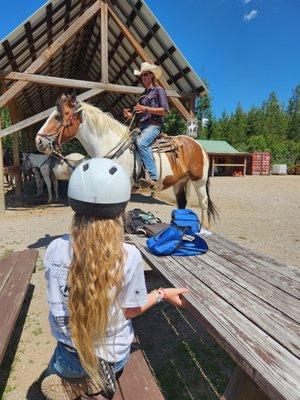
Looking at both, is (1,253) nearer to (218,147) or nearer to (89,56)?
(89,56)

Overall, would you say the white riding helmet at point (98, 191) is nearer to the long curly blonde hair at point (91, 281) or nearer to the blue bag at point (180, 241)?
the long curly blonde hair at point (91, 281)

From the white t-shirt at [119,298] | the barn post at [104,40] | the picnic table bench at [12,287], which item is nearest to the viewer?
the white t-shirt at [119,298]

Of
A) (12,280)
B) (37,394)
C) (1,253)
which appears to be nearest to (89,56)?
(1,253)

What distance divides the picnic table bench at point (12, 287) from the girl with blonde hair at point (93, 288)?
640 millimetres

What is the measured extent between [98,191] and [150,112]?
4309mm

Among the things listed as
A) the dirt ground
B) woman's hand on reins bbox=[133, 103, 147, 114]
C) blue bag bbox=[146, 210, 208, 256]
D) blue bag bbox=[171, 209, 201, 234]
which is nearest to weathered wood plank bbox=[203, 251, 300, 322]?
blue bag bbox=[146, 210, 208, 256]

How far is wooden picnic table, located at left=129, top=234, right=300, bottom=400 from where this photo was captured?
1.43 meters

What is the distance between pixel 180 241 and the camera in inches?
122

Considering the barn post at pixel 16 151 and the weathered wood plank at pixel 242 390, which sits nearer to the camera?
the weathered wood plank at pixel 242 390

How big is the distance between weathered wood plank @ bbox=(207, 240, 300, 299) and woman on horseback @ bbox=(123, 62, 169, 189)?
274 centimetres

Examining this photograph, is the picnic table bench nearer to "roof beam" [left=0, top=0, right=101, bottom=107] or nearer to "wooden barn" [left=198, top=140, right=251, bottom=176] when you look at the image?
"roof beam" [left=0, top=0, right=101, bottom=107]

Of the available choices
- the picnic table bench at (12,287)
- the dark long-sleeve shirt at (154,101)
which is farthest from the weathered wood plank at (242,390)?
the dark long-sleeve shirt at (154,101)

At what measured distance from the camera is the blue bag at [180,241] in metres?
3.06

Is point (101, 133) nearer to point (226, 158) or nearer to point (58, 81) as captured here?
point (58, 81)
